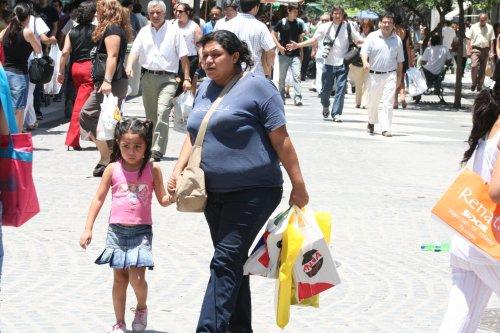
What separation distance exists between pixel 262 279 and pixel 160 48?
6154mm

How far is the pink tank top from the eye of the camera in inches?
259

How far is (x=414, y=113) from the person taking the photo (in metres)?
25.1

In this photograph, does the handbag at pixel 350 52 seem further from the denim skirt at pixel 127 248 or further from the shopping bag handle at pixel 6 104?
the shopping bag handle at pixel 6 104

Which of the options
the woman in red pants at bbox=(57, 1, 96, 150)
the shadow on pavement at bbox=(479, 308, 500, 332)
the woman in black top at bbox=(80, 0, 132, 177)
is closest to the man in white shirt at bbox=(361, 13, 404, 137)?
the woman in red pants at bbox=(57, 1, 96, 150)

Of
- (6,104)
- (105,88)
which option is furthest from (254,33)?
(6,104)

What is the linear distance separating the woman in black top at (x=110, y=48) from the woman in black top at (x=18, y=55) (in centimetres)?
139

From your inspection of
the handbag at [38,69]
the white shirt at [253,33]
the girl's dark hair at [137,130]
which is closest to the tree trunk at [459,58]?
the handbag at [38,69]

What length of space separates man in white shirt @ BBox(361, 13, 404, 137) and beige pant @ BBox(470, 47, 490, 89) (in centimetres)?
1585

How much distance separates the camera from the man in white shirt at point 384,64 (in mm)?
18656

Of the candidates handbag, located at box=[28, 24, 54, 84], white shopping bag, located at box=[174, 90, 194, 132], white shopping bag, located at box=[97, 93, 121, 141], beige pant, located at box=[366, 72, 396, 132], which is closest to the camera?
white shopping bag, located at box=[97, 93, 121, 141]

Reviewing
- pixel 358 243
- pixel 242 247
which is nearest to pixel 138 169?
pixel 242 247

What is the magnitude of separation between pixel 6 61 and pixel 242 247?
9.36 m

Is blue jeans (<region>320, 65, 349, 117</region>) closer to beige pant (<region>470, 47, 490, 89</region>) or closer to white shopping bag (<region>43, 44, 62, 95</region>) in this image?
white shopping bag (<region>43, 44, 62, 95</region>)

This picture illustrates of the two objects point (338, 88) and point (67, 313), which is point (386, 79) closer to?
point (338, 88)
